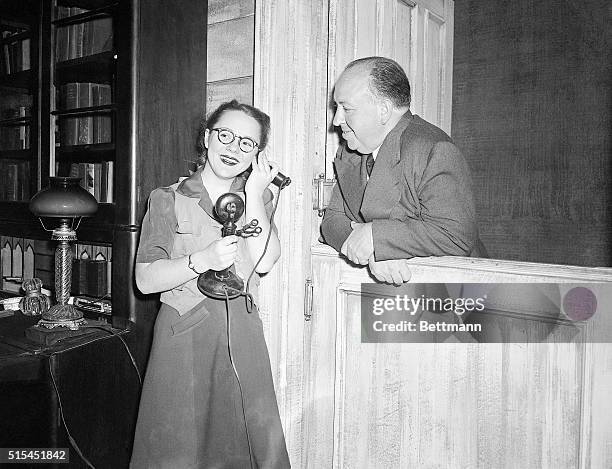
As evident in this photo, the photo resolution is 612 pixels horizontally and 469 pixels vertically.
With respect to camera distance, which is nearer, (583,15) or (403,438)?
(403,438)

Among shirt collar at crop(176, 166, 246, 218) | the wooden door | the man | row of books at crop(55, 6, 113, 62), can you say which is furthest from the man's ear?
row of books at crop(55, 6, 113, 62)

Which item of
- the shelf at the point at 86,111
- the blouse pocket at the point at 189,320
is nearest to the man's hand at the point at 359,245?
the blouse pocket at the point at 189,320

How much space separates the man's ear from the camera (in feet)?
5.76

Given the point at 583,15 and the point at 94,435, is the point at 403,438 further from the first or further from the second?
the point at 583,15

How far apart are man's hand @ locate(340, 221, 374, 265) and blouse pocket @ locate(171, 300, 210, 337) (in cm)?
48

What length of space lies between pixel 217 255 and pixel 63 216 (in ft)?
2.46

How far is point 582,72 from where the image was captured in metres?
3.30

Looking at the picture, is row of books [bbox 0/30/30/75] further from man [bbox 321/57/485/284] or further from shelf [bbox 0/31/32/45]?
man [bbox 321/57/485/284]

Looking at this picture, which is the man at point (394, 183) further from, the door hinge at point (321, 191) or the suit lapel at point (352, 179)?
the door hinge at point (321, 191)

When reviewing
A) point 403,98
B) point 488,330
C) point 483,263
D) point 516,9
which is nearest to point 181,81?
point 403,98

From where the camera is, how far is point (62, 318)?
2006 millimetres

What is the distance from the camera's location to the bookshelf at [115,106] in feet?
6.25

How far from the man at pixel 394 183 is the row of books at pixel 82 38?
116cm

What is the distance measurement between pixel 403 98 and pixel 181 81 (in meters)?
0.82
